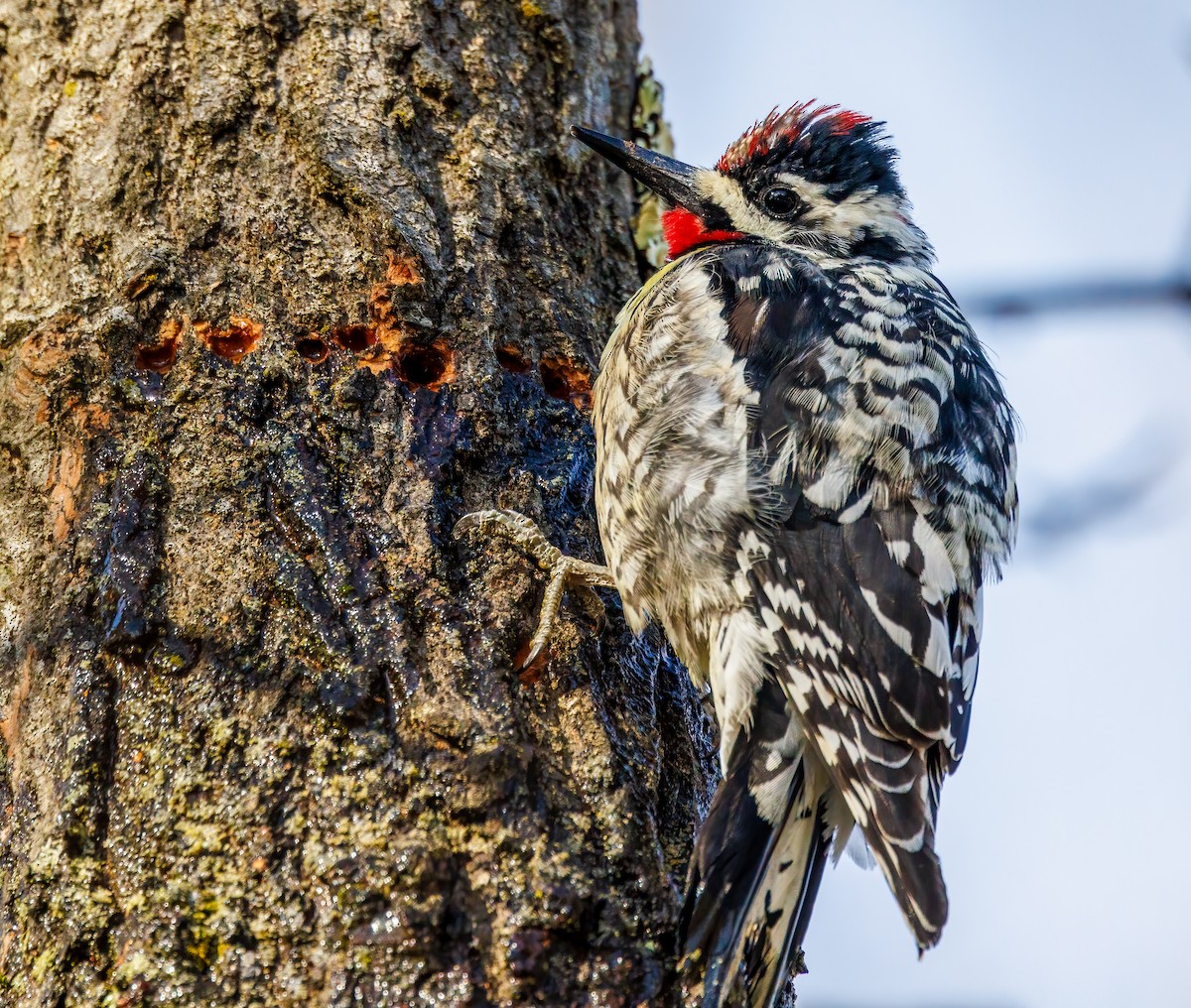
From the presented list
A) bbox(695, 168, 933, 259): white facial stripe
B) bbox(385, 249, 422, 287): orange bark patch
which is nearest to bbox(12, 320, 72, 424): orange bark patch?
bbox(385, 249, 422, 287): orange bark patch

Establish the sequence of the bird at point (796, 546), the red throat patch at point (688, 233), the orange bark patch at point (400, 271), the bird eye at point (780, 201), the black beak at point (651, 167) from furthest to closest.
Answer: the bird eye at point (780, 201) → the red throat patch at point (688, 233) → the black beak at point (651, 167) → the orange bark patch at point (400, 271) → the bird at point (796, 546)

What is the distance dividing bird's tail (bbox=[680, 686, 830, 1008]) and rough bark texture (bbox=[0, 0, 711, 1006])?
0.23 ft

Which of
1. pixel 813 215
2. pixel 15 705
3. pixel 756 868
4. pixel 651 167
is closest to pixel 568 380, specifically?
pixel 651 167

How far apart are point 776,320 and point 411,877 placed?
1.48 meters

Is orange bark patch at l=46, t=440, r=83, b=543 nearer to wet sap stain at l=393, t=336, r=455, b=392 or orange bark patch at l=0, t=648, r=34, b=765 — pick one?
orange bark patch at l=0, t=648, r=34, b=765

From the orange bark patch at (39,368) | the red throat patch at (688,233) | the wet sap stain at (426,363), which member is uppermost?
the red throat patch at (688,233)

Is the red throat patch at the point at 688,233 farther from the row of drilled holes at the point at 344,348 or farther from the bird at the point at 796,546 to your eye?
the row of drilled holes at the point at 344,348

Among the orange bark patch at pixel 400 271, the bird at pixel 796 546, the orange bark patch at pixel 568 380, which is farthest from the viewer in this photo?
the orange bark patch at pixel 568 380

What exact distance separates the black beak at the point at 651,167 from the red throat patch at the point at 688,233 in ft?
0.08

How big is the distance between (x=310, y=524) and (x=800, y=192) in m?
1.84

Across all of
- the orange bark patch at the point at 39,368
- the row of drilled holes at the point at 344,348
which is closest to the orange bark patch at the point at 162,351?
the row of drilled holes at the point at 344,348

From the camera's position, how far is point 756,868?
204cm

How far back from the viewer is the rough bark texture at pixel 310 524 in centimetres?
175

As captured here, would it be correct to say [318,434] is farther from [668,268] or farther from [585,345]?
[668,268]
